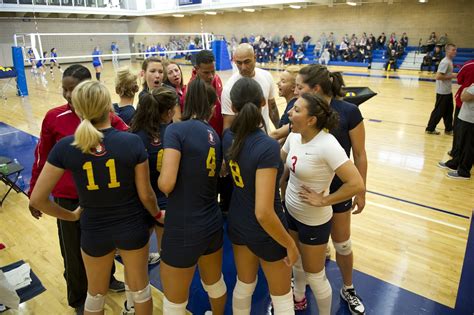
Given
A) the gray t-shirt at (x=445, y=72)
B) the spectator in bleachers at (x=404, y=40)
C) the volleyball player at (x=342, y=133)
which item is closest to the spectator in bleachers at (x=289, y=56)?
the spectator in bleachers at (x=404, y=40)

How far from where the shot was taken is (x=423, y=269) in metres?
3.12

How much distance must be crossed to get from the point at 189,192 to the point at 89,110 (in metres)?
0.66

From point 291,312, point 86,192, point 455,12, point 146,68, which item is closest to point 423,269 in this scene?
point 291,312

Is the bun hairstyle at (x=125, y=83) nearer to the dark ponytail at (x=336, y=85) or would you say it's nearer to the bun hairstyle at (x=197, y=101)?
the bun hairstyle at (x=197, y=101)

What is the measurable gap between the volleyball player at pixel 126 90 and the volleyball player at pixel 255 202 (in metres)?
1.27

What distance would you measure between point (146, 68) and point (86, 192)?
1659mm

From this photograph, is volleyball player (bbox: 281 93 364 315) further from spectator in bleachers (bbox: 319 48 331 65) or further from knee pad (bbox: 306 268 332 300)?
spectator in bleachers (bbox: 319 48 331 65)

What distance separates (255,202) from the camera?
1.63m

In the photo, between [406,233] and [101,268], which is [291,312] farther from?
[406,233]

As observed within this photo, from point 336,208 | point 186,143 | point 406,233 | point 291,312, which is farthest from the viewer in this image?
point 406,233

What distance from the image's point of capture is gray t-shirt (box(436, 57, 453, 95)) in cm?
650

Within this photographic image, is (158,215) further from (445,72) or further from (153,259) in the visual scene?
(445,72)

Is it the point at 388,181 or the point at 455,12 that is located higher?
the point at 455,12

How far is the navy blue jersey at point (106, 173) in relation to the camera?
168cm
